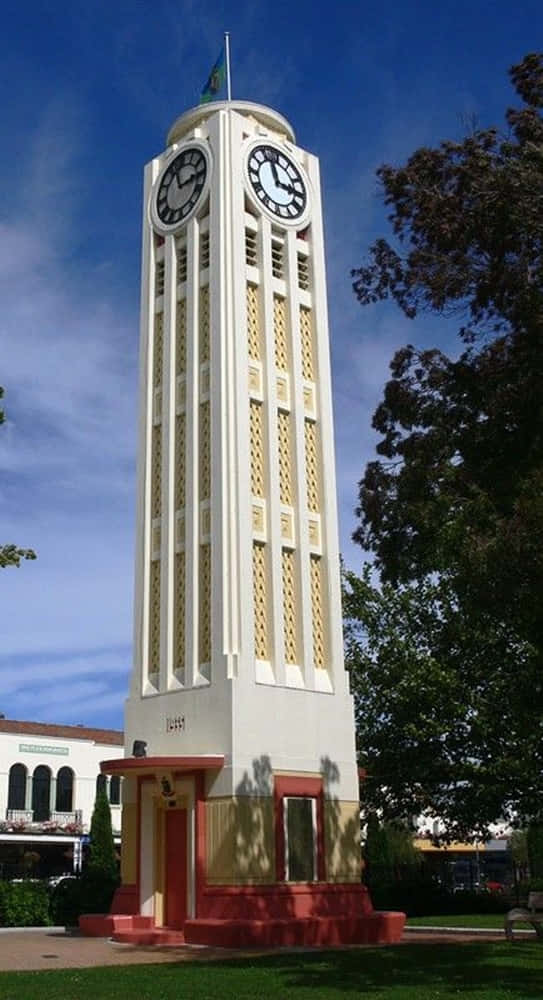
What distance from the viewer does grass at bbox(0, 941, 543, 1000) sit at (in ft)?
44.9

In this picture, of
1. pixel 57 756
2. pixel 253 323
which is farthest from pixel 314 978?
pixel 57 756

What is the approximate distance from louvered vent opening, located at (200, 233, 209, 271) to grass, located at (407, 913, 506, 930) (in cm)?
1849

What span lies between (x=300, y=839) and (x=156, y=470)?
10.3 m

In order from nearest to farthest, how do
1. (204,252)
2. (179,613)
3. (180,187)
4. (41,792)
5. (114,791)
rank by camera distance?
(179,613) → (204,252) → (180,187) → (41,792) → (114,791)

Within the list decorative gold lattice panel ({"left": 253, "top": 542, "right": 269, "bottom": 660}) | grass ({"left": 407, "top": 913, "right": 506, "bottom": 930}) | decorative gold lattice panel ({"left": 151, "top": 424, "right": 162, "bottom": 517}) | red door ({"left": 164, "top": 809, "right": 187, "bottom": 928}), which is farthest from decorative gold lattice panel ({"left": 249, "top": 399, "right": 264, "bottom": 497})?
grass ({"left": 407, "top": 913, "right": 506, "bottom": 930})

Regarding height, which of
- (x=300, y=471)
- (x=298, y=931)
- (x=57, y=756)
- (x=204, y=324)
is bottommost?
(x=298, y=931)

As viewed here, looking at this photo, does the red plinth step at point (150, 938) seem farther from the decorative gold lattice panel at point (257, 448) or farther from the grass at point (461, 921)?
the decorative gold lattice panel at point (257, 448)

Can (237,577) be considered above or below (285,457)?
below

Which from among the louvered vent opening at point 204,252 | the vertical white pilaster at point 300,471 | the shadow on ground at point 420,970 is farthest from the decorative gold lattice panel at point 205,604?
the louvered vent opening at point 204,252

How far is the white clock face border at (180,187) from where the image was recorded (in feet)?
98.1

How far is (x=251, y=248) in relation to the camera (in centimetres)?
2938

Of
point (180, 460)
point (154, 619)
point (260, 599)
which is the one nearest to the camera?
point (260, 599)

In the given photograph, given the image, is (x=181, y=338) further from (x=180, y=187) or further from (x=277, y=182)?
(x=277, y=182)

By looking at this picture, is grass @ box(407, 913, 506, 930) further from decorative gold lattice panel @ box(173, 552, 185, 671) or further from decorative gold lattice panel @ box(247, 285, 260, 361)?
decorative gold lattice panel @ box(247, 285, 260, 361)
